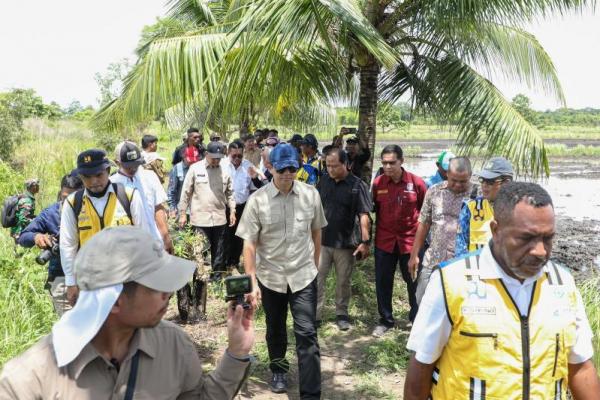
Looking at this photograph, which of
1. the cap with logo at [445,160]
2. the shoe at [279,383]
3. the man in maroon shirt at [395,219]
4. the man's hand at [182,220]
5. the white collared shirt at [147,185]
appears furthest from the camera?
the man's hand at [182,220]

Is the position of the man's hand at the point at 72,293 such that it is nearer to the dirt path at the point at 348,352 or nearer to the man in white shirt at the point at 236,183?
the dirt path at the point at 348,352

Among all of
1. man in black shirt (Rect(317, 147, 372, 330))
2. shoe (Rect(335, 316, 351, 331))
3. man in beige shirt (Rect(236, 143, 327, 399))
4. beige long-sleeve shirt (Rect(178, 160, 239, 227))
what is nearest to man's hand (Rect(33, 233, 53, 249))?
man in beige shirt (Rect(236, 143, 327, 399))

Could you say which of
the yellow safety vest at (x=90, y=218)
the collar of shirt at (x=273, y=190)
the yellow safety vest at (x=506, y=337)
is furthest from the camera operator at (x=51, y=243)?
the yellow safety vest at (x=506, y=337)

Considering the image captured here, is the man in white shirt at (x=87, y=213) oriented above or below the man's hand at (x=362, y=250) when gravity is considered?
above

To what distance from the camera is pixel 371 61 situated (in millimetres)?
6852

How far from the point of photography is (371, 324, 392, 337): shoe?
18.8ft

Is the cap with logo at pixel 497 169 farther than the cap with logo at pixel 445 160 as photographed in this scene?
No

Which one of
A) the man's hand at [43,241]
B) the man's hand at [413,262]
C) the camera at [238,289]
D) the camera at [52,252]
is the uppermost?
the camera at [238,289]

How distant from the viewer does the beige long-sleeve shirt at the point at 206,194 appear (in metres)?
6.64

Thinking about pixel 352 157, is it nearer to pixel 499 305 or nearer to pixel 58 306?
pixel 58 306

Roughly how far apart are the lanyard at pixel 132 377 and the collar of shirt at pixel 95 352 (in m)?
0.02

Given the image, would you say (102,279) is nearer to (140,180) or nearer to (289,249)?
(289,249)

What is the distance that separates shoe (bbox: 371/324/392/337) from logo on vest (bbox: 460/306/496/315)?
3885mm

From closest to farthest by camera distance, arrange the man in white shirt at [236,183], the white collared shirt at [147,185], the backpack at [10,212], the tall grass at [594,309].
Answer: the tall grass at [594,309] → the white collared shirt at [147,185] → the backpack at [10,212] → the man in white shirt at [236,183]
